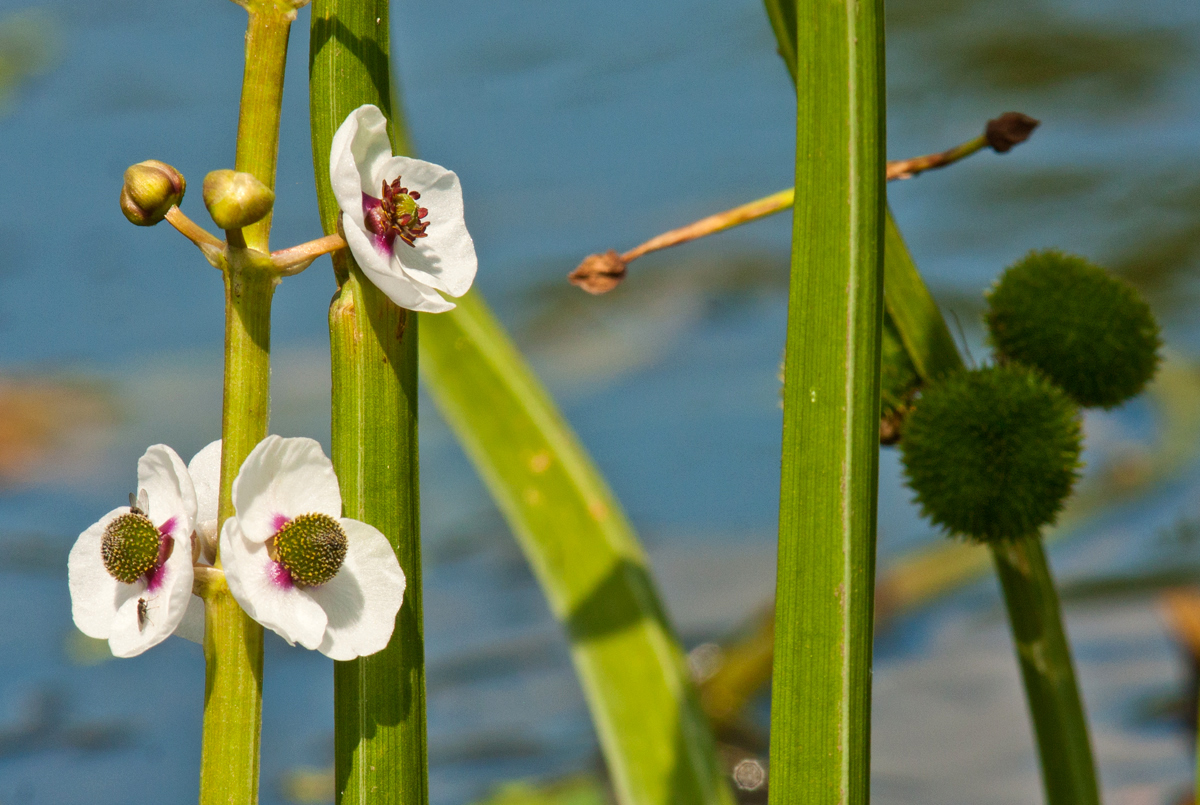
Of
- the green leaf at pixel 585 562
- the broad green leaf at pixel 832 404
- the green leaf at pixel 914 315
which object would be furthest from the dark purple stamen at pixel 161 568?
the green leaf at pixel 585 562

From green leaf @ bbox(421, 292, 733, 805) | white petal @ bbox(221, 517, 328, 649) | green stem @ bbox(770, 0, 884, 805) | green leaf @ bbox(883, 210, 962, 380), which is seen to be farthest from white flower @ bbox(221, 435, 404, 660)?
green leaf @ bbox(421, 292, 733, 805)

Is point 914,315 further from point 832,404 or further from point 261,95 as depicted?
point 261,95

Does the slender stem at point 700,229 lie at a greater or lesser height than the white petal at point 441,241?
greater

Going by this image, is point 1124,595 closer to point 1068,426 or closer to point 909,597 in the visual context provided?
point 909,597

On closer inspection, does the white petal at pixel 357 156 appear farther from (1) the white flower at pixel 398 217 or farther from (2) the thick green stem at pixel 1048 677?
(2) the thick green stem at pixel 1048 677

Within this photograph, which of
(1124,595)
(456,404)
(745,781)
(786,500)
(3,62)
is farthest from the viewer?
(3,62)

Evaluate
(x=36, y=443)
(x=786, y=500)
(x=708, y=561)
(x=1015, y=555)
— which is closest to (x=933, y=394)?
(x=1015, y=555)
